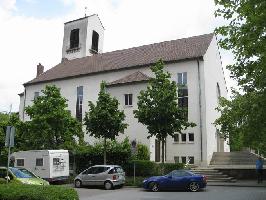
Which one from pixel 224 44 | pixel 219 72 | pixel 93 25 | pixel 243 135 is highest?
pixel 93 25

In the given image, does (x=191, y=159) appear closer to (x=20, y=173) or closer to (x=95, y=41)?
(x=20, y=173)

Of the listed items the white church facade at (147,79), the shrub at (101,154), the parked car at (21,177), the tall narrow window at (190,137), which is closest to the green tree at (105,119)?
the shrub at (101,154)

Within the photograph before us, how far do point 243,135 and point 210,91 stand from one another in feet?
49.5

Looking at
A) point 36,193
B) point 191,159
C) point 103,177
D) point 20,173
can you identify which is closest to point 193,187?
point 103,177

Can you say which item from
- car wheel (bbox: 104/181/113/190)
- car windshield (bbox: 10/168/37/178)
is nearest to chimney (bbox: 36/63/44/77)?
car wheel (bbox: 104/181/113/190)

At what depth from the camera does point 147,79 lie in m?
39.1

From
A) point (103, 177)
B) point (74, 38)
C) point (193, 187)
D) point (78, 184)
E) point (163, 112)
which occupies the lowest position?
point (78, 184)

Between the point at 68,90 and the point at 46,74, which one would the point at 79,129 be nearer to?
the point at 68,90

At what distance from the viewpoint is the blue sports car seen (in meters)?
23.3

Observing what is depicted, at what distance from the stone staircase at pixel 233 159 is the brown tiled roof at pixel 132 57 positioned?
1007 cm

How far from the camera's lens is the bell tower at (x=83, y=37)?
55281 millimetres

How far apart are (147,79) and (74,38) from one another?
21395 millimetres

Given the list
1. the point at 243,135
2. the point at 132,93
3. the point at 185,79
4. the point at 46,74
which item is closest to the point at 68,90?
the point at 46,74

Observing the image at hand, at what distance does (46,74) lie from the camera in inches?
2124
